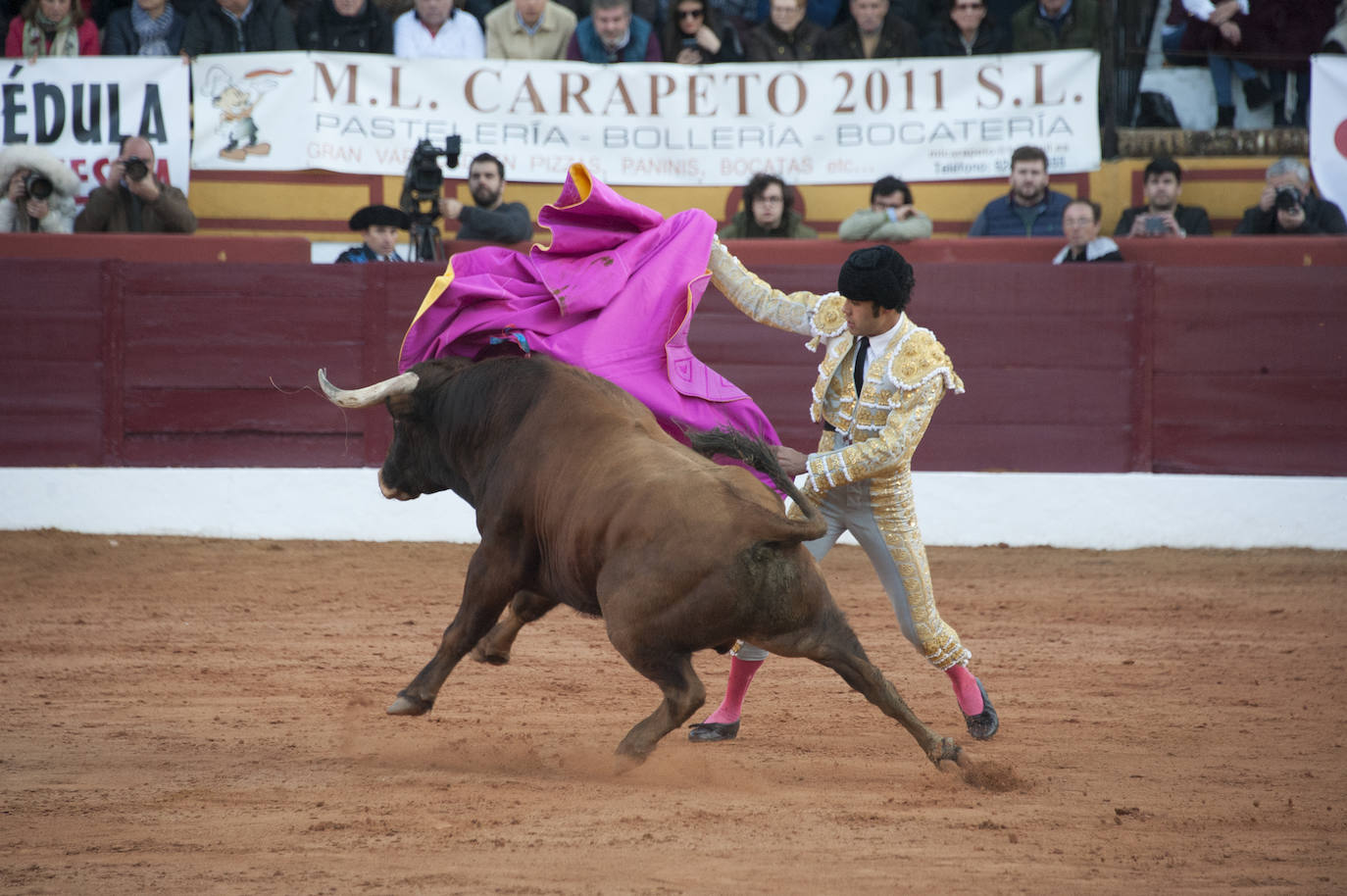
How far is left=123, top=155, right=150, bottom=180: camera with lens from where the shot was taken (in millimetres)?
7375

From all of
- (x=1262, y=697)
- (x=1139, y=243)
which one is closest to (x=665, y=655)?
(x=1262, y=697)

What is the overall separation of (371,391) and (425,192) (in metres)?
3.50

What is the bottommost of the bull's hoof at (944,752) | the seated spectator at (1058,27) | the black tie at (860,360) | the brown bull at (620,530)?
the bull's hoof at (944,752)

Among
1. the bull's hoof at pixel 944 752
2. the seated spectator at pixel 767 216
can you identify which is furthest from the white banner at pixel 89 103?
the bull's hoof at pixel 944 752

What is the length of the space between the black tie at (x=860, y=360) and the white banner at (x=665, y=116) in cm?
442

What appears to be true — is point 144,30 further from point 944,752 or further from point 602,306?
point 944,752

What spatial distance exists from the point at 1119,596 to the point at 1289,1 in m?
4.20

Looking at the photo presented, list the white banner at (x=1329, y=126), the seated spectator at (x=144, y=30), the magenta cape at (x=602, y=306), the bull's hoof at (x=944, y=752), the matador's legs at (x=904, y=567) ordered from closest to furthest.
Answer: the bull's hoof at (x=944, y=752)
the matador's legs at (x=904, y=567)
the magenta cape at (x=602, y=306)
the white banner at (x=1329, y=126)
the seated spectator at (x=144, y=30)

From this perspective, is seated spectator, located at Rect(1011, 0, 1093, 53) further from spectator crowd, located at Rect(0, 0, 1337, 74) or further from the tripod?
the tripod

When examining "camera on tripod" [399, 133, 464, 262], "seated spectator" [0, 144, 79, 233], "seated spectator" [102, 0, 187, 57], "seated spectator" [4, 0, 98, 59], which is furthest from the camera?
"seated spectator" [102, 0, 187, 57]

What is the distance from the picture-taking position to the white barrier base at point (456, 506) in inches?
286

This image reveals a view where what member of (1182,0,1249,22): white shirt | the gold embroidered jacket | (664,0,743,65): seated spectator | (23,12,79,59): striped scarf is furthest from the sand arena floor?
(1182,0,1249,22): white shirt

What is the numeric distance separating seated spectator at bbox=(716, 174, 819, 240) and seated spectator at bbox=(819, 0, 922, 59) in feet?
3.14

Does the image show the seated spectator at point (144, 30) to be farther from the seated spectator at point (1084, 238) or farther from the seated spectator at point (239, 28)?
the seated spectator at point (1084, 238)
